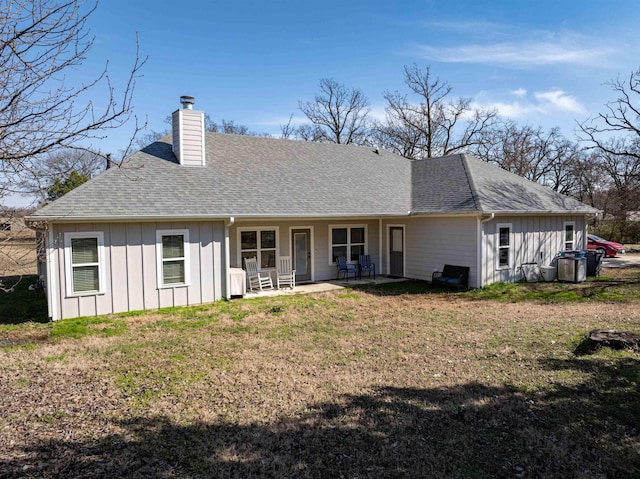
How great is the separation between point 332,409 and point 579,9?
14.3m

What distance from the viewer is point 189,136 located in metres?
12.8

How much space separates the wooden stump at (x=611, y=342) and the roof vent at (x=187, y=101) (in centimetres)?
1157

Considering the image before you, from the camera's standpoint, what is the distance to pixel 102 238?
1001 cm

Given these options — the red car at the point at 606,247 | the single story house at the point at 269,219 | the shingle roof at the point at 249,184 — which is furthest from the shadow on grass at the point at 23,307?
the red car at the point at 606,247

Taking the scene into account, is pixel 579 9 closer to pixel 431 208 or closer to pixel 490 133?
pixel 431 208

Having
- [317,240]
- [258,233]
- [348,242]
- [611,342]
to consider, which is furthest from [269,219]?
[611,342]

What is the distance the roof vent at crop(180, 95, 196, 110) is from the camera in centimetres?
1275

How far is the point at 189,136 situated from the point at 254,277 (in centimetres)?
471

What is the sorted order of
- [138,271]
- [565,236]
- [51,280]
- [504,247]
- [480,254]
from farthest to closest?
1. [565,236]
2. [504,247]
3. [480,254]
4. [138,271]
5. [51,280]

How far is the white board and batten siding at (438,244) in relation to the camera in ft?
44.0

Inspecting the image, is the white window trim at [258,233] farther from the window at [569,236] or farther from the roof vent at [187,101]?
the window at [569,236]

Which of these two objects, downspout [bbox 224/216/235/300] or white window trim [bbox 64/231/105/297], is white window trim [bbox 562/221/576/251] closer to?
downspout [bbox 224/216/235/300]

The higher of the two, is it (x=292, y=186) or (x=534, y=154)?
(x=534, y=154)

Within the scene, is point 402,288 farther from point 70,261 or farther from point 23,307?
point 23,307
